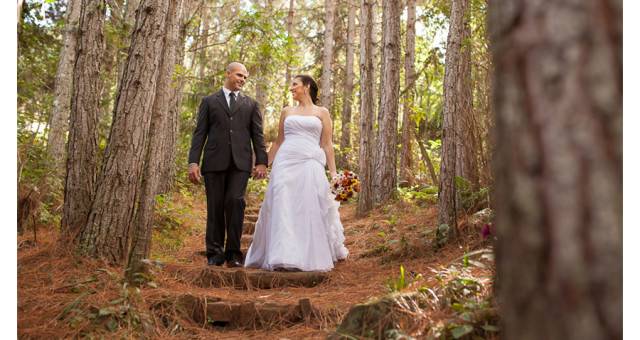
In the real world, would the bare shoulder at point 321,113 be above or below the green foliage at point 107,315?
above

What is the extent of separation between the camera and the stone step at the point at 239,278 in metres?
4.75

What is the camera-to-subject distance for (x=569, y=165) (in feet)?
3.99

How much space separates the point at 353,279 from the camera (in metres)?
4.94

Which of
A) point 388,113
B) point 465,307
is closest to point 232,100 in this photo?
point 465,307

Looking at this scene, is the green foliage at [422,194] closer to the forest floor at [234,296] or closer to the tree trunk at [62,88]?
the forest floor at [234,296]

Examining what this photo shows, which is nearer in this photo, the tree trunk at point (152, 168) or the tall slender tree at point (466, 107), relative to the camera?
the tree trunk at point (152, 168)

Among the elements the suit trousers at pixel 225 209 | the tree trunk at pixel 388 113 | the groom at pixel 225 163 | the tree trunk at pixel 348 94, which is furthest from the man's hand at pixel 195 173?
the tree trunk at pixel 348 94

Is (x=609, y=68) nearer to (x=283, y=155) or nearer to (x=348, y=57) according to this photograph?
(x=283, y=155)

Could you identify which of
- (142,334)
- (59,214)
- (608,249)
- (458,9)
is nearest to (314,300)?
(142,334)

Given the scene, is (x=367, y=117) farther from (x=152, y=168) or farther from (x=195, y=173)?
(x=152, y=168)

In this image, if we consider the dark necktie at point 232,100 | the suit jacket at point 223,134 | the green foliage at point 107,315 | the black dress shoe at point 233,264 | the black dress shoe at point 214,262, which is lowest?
the black dress shoe at point 233,264

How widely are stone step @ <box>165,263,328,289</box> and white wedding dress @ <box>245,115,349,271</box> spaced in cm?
43

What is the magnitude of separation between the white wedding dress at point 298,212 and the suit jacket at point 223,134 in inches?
16.9

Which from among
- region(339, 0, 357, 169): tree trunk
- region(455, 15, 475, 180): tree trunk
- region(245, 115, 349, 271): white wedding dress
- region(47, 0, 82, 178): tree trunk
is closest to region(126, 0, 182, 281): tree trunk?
region(245, 115, 349, 271): white wedding dress
